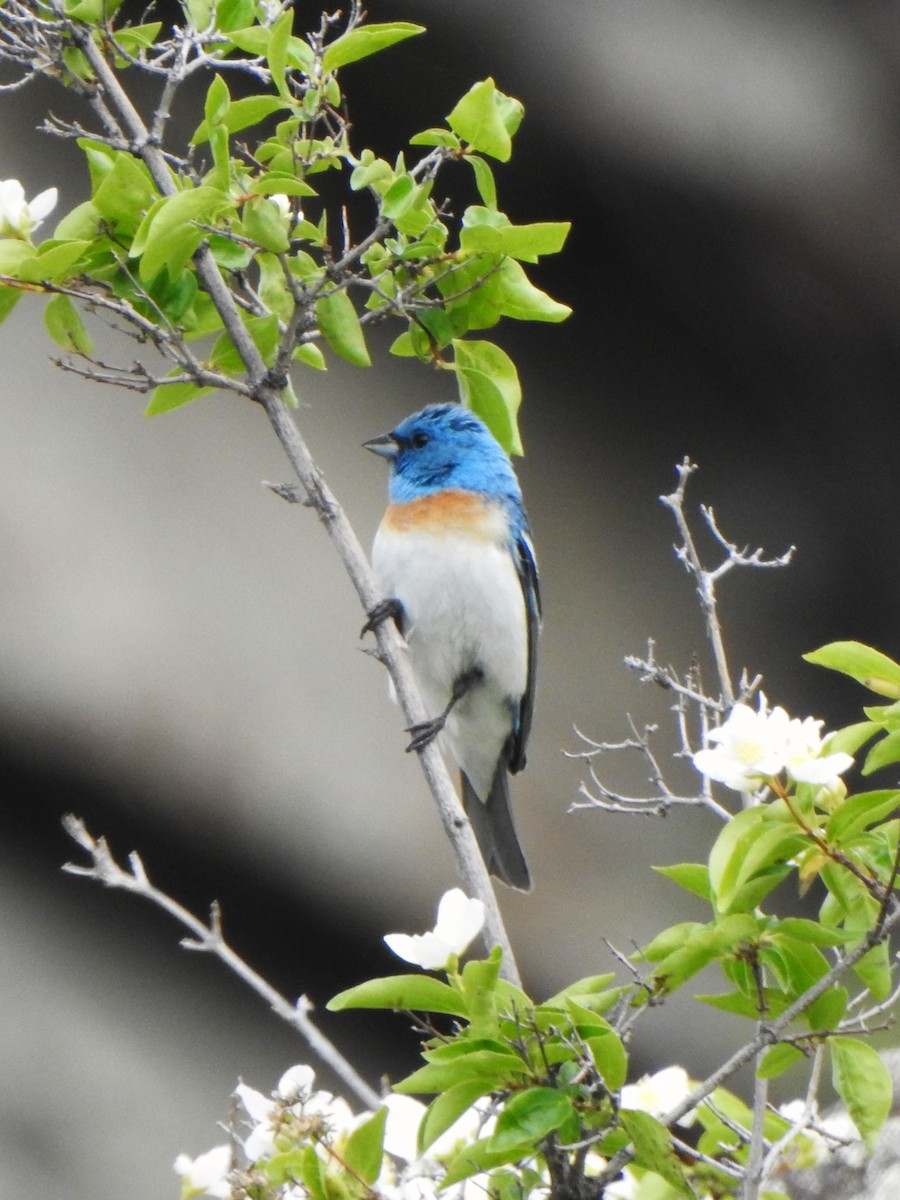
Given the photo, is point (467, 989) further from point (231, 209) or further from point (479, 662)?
point (479, 662)

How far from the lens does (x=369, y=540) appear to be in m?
5.01

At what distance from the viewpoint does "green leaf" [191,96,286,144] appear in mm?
1921

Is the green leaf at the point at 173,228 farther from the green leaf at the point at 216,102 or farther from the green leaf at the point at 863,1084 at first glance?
the green leaf at the point at 863,1084

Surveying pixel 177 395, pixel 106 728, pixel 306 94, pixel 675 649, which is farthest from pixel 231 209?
pixel 675 649

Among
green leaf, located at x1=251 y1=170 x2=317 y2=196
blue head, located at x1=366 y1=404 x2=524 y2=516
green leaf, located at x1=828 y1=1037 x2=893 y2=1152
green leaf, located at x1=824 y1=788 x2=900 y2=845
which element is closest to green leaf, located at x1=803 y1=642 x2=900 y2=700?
green leaf, located at x1=824 y1=788 x2=900 y2=845

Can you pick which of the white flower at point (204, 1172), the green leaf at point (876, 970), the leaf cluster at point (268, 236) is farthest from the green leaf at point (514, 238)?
the white flower at point (204, 1172)

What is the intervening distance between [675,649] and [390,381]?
152 cm

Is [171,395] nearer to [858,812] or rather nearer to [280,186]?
[280,186]

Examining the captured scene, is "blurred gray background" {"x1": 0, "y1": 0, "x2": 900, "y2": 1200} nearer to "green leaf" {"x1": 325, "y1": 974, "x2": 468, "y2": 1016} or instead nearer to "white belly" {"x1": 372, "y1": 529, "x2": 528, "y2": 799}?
"white belly" {"x1": 372, "y1": 529, "x2": 528, "y2": 799}

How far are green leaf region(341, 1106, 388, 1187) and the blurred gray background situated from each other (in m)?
3.11

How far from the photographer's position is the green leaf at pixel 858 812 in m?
1.51

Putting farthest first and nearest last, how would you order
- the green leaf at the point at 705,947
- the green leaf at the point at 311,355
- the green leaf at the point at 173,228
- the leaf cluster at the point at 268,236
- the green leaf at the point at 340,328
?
the green leaf at the point at 311,355, the green leaf at the point at 340,328, the leaf cluster at the point at 268,236, the green leaf at the point at 173,228, the green leaf at the point at 705,947

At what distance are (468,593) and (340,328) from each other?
1.75 m

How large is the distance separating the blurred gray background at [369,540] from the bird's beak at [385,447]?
46.3 inches
